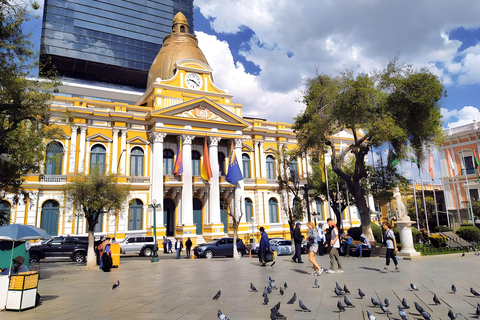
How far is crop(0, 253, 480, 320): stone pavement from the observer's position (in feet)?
21.5

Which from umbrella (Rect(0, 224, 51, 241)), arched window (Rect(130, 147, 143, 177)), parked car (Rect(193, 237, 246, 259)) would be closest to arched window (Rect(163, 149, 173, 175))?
arched window (Rect(130, 147, 143, 177))

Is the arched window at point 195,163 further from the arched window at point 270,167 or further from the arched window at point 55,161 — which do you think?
the arched window at point 55,161

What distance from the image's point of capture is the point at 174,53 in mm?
37656

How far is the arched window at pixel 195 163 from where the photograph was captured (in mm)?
33938

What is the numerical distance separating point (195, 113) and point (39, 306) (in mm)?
25738

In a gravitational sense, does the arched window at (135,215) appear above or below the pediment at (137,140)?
below

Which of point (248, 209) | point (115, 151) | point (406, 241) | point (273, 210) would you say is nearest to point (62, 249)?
point (115, 151)

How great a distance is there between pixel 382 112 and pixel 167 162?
21.0 meters

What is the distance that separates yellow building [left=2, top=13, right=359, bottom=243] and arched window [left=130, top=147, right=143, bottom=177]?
0.30 feet

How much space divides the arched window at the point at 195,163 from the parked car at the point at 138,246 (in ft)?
32.9

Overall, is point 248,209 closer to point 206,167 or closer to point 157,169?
point 206,167

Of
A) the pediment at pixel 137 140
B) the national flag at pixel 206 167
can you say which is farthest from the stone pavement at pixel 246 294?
the pediment at pixel 137 140

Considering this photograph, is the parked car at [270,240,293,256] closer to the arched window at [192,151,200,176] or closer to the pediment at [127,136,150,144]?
the arched window at [192,151,200,176]

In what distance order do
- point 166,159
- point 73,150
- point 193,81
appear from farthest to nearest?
point 193,81 < point 166,159 < point 73,150
